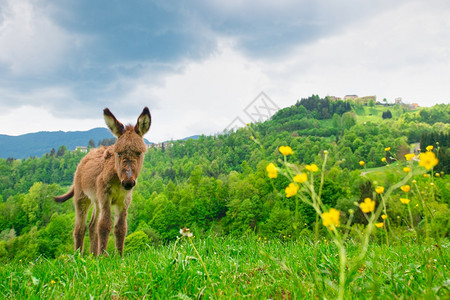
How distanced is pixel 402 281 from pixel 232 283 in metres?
1.42

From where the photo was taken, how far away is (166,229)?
58344mm

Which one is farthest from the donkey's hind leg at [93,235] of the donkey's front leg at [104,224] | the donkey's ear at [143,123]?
the donkey's ear at [143,123]

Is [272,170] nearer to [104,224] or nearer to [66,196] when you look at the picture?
[104,224]

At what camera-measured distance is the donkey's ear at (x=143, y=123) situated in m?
5.35

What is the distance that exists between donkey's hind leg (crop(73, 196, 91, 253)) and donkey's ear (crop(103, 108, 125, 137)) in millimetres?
2511

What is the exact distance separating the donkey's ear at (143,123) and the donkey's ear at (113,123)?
29 centimetres

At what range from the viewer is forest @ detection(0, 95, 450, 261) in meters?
5.41

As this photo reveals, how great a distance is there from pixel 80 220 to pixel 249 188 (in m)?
51.8

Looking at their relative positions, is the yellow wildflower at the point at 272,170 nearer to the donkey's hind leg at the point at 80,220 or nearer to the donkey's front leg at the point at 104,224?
the donkey's front leg at the point at 104,224

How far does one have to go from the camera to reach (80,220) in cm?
675

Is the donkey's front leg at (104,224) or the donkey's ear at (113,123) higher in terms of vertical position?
the donkey's ear at (113,123)

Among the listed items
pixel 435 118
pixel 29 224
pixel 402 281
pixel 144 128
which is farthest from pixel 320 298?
pixel 435 118

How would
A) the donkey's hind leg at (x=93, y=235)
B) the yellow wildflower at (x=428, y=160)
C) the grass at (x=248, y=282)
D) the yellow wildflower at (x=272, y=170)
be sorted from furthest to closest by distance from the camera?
the donkey's hind leg at (x=93, y=235) → the grass at (x=248, y=282) → the yellow wildflower at (x=272, y=170) → the yellow wildflower at (x=428, y=160)


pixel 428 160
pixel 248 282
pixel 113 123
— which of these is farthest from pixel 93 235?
pixel 428 160
